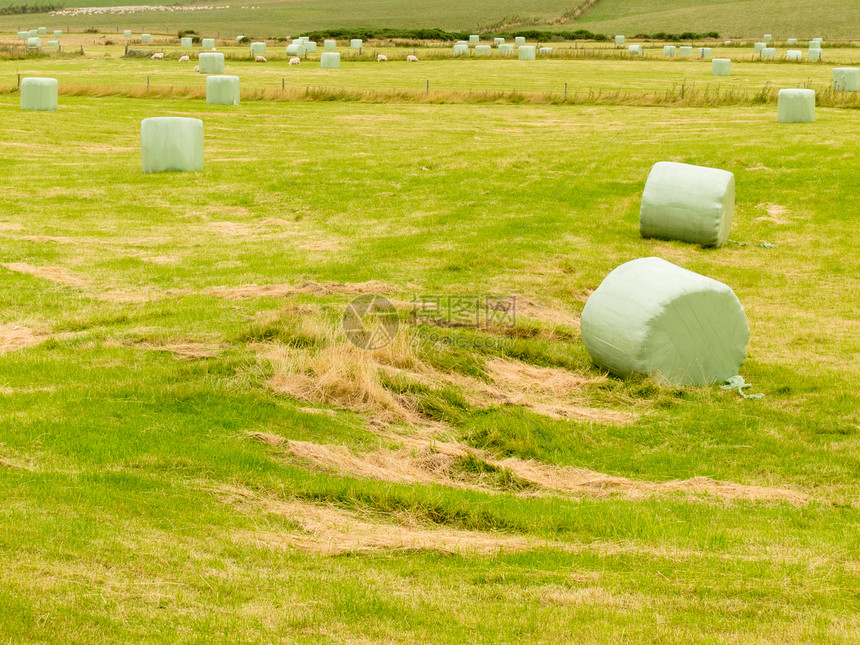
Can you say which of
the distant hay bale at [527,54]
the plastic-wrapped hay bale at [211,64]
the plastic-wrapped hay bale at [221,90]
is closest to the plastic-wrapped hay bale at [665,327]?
the plastic-wrapped hay bale at [221,90]

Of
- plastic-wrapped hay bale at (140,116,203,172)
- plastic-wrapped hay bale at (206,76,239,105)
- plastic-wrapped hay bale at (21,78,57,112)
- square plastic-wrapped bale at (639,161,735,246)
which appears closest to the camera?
square plastic-wrapped bale at (639,161,735,246)

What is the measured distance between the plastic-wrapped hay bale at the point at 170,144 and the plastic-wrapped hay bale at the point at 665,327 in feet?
55.2

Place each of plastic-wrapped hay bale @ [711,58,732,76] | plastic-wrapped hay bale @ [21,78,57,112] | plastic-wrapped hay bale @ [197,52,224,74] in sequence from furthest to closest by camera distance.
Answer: plastic-wrapped hay bale @ [711,58,732,76]
plastic-wrapped hay bale @ [197,52,224,74]
plastic-wrapped hay bale @ [21,78,57,112]

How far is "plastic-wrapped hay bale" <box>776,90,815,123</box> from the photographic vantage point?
3469 centimetres

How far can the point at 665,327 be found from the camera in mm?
12914

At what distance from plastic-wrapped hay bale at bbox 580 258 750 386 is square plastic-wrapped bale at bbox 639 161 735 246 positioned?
797 centimetres

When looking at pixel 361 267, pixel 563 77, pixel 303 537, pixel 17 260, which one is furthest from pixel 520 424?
pixel 563 77

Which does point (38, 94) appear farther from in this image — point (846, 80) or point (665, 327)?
point (846, 80)

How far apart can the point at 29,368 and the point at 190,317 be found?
298 centimetres

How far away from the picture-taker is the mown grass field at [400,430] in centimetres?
692

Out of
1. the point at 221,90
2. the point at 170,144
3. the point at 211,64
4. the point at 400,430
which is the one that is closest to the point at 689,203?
the point at 400,430

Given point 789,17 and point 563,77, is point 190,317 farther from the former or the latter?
point 789,17

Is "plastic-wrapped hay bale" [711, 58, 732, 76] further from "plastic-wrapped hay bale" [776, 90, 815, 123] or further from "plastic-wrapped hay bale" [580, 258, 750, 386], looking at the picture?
"plastic-wrapped hay bale" [580, 258, 750, 386]

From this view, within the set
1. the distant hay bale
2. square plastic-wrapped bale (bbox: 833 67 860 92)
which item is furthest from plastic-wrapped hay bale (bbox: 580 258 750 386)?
the distant hay bale
